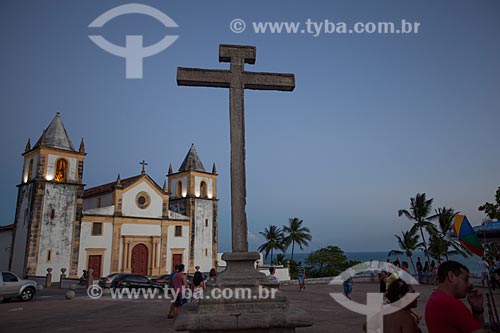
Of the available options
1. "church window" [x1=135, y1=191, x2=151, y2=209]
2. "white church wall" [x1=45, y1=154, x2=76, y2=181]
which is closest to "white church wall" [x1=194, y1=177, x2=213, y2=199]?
"church window" [x1=135, y1=191, x2=151, y2=209]

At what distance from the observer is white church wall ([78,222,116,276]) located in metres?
26.5

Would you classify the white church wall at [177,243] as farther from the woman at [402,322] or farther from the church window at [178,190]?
the woman at [402,322]

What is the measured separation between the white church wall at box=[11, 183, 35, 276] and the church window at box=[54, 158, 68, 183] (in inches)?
72.4

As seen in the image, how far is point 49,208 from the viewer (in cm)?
2547

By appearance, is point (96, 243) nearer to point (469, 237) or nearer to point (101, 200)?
point (101, 200)

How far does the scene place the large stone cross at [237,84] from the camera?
6355 mm

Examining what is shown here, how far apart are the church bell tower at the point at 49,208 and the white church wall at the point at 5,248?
88cm

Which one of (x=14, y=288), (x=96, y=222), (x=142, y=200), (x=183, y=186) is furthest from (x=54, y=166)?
(x=14, y=288)

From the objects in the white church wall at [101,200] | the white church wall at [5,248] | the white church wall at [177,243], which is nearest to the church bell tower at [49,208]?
the white church wall at [5,248]

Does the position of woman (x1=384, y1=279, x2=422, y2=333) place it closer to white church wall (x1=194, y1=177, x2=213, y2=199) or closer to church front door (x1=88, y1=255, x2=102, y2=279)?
church front door (x1=88, y1=255, x2=102, y2=279)

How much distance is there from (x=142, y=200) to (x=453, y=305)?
31.1 meters

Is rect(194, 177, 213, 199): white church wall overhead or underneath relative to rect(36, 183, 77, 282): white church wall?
overhead

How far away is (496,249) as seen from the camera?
29.4 metres

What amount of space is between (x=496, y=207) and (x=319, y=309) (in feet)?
52.5
